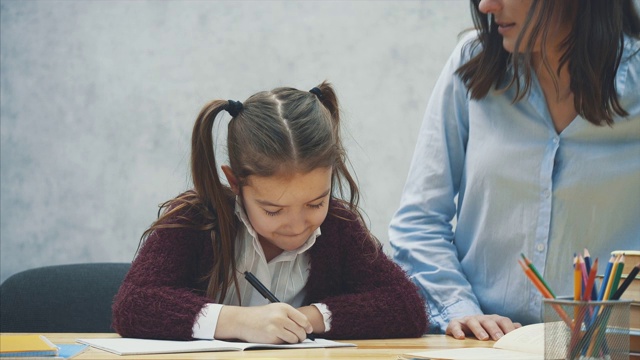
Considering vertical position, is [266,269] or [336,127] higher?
[336,127]

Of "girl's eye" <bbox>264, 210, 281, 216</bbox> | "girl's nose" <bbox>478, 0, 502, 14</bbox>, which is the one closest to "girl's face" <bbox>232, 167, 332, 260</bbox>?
"girl's eye" <bbox>264, 210, 281, 216</bbox>

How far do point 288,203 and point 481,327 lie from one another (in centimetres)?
42

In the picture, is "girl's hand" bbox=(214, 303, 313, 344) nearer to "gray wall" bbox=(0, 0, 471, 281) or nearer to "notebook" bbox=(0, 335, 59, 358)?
"notebook" bbox=(0, 335, 59, 358)

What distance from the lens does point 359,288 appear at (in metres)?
1.60

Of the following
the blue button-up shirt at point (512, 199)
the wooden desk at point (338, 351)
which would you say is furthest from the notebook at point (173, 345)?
the blue button-up shirt at point (512, 199)

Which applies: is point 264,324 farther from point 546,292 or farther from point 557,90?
point 557,90

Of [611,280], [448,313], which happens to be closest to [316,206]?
[448,313]

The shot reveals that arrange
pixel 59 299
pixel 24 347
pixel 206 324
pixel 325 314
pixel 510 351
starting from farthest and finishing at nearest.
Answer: pixel 59 299 → pixel 325 314 → pixel 206 324 → pixel 510 351 → pixel 24 347

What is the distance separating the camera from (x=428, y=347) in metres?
1.34

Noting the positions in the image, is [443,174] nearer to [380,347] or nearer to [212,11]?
[380,347]

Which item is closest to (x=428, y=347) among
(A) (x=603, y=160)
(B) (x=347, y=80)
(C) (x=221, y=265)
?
(C) (x=221, y=265)

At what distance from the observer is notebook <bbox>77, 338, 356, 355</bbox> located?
119cm

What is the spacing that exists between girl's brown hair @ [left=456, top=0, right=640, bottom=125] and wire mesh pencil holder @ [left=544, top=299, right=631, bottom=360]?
0.77 m

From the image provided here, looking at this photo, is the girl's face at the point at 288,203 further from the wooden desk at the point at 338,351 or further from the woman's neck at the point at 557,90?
the woman's neck at the point at 557,90
